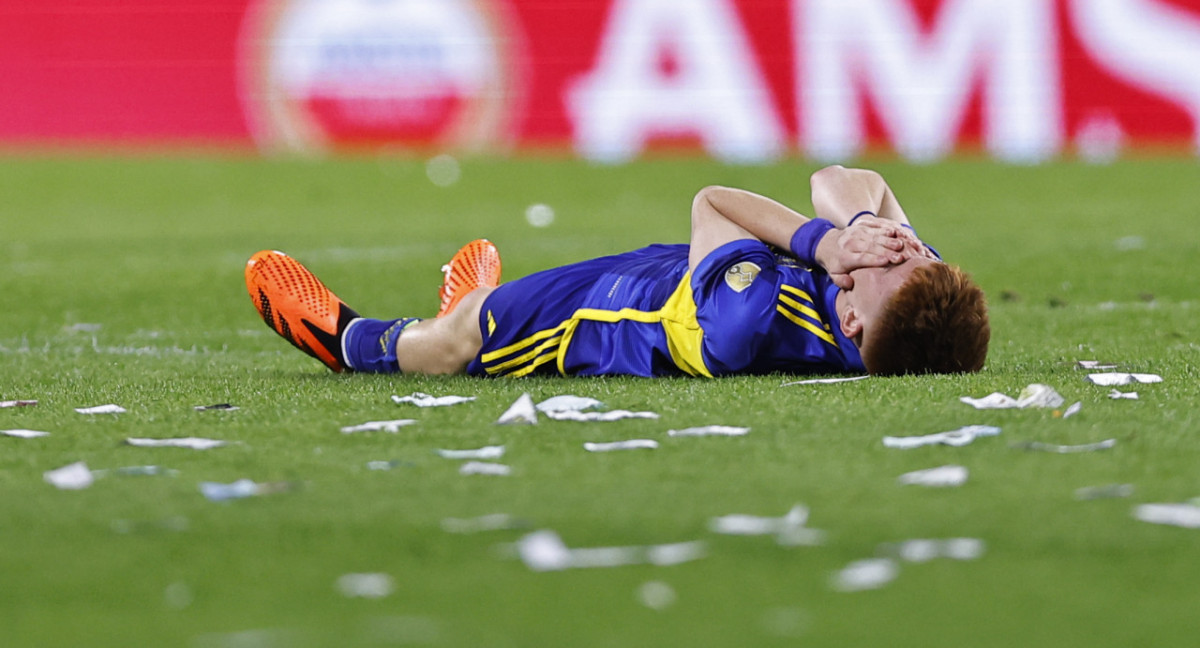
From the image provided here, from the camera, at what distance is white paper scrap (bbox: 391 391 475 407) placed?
3.15 metres

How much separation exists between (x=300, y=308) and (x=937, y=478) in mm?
1916

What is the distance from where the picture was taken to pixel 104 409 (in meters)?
3.17

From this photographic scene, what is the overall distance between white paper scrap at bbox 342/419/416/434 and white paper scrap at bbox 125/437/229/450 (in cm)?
23

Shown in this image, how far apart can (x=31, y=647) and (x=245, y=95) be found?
10.5 meters

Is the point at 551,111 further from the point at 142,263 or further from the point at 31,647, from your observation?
the point at 31,647

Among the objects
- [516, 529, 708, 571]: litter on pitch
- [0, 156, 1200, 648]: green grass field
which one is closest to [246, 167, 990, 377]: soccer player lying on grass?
[0, 156, 1200, 648]: green grass field

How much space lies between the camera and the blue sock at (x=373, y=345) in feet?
12.3

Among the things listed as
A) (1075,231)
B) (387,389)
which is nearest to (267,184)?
(1075,231)

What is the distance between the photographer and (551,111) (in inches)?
468

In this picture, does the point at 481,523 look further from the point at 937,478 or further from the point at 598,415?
the point at 598,415

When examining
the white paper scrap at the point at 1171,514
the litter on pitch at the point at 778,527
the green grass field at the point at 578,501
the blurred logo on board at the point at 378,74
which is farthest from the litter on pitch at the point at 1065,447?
the blurred logo on board at the point at 378,74

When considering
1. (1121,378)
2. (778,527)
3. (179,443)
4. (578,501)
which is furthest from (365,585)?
(1121,378)

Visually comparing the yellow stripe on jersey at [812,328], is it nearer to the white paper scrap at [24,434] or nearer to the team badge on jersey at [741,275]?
the team badge on jersey at [741,275]

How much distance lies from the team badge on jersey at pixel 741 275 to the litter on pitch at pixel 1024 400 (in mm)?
518
